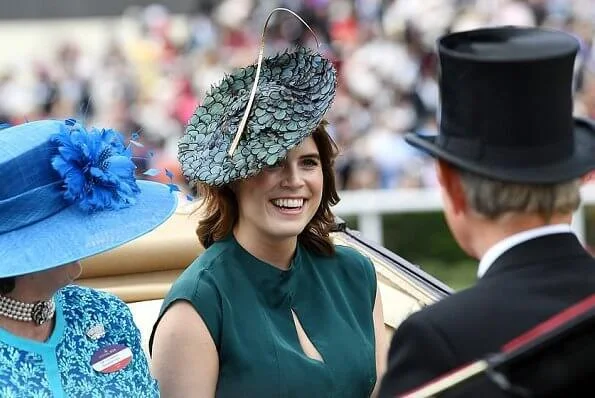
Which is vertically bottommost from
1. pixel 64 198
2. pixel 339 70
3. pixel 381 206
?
pixel 381 206

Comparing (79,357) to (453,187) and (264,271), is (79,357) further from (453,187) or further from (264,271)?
(453,187)

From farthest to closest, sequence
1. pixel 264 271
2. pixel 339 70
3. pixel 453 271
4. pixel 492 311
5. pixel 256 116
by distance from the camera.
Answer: pixel 339 70, pixel 453 271, pixel 264 271, pixel 256 116, pixel 492 311

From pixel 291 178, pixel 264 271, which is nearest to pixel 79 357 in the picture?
pixel 264 271

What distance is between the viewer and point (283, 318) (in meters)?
3.03

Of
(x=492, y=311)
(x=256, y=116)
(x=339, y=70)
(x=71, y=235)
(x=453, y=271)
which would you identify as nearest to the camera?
(x=492, y=311)

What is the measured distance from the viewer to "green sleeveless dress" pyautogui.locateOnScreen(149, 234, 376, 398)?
2.88m

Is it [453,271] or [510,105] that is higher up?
[510,105]

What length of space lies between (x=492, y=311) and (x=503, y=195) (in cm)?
18

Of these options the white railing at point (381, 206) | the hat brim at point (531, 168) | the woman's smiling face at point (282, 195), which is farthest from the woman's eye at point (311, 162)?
the white railing at point (381, 206)

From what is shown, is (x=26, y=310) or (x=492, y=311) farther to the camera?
(x=26, y=310)

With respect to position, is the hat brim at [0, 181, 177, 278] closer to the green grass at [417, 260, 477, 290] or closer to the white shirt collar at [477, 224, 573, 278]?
the white shirt collar at [477, 224, 573, 278]

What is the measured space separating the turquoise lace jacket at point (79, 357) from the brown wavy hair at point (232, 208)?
392mm

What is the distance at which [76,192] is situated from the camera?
2588mm

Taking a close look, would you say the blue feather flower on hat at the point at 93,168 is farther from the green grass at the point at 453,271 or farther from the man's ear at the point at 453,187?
the green grass at the point at 453,271
